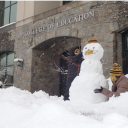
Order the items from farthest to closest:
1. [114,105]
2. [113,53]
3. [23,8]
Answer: [23,8]
[113,53]
[114,105]

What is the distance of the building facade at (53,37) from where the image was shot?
6.52 metres

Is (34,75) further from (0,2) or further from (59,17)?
(0,2)

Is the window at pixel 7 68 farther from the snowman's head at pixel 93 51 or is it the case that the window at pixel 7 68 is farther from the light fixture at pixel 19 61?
the snowman's head at pixel 93 51

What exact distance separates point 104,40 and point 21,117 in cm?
438

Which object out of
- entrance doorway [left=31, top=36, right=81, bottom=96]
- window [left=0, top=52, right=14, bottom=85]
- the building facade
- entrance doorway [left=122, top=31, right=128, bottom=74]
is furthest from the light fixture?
entrance doorway [left=122, top=31, right=128, bottom=74]

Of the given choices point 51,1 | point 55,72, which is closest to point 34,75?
point 55,72

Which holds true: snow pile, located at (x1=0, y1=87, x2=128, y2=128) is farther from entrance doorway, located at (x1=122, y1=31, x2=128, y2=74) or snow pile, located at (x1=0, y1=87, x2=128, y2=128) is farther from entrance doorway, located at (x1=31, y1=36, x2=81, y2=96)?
entrance doorway, located at (x1=31, y1=36, x2=81, y2=96)

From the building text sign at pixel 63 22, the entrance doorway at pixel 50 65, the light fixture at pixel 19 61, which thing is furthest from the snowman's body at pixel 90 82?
the light fixture at pixel 19 61

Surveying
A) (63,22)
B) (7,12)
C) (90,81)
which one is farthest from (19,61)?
(90,81)

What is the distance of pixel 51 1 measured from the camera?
9.87 m

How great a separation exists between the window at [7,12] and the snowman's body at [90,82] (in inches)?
325

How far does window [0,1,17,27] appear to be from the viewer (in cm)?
1096

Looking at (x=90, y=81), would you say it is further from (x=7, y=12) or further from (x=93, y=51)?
(x=7, y=12)

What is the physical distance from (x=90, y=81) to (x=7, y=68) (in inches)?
310
